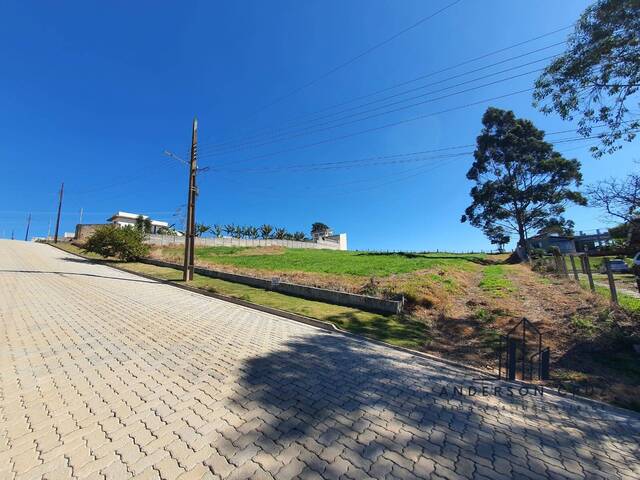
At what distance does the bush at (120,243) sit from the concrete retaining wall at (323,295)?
12.4 m

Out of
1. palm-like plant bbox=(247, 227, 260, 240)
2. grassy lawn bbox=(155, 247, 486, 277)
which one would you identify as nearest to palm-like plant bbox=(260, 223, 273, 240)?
palm-like plant bbox=(247, 227, 260, 240)

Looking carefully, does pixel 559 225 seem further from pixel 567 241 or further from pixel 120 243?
pixel 120 243

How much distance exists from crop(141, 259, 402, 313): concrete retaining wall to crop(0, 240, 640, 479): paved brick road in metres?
3.53

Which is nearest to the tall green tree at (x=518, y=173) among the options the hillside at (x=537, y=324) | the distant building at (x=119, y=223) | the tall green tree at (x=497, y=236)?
the tall green tree at (x=497, y=236)

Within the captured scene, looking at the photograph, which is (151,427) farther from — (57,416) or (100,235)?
(100,235)

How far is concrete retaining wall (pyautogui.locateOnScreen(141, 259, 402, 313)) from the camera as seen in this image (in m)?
10.2

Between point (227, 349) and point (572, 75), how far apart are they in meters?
12.4

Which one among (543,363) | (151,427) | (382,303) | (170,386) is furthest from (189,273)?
(543,363)

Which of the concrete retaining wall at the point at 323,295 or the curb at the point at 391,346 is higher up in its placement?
the concrete retaining wall at the point at 323,295

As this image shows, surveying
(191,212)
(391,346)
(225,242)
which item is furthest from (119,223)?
(391,346)

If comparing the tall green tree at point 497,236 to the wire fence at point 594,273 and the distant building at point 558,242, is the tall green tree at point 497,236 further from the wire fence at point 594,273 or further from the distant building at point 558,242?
the wire fence at point 594,273

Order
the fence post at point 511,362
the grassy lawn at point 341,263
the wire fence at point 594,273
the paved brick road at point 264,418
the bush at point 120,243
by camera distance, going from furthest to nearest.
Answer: the bush at point 120,243, the grassy lawn at point 341,263, the wire fence at point 594,273, the fence post at point 511,362, the paved brick road at point 264,418

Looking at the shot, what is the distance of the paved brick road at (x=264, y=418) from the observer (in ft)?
9.30

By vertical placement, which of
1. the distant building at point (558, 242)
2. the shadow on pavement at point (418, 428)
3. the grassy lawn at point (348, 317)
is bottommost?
the shadow on pavement at point (418, 428)
